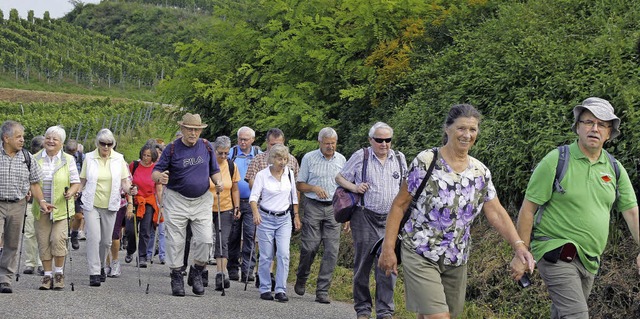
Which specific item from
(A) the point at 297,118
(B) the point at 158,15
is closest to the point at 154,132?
(A) the point at 297,118

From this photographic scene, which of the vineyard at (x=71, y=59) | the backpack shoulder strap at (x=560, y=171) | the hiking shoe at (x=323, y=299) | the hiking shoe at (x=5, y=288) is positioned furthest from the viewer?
the vineyard at (x=71, y=59)

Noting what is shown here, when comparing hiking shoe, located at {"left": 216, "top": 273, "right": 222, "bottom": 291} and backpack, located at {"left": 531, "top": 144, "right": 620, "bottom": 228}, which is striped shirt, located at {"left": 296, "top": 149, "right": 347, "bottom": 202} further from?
backpack, located at {"left": 531, "top": 144, "right": 620, "bottom": 228}

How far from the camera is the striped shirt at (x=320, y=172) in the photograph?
11.9m

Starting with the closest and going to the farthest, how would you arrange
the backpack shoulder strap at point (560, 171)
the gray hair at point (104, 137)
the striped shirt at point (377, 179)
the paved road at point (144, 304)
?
the backpack shoulder strap at point (560, 171)
the striped shirt at point (377, 179)
the paved road at point (144, 304)
the gray hair at point (104, 137)

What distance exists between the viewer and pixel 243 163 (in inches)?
550

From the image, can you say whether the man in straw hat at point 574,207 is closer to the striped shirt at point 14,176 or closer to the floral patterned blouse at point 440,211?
the floral patterned blouse at point 440,211

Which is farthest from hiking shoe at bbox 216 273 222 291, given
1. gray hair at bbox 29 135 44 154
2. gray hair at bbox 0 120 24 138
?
gray hair at bbox 29 135 44 154

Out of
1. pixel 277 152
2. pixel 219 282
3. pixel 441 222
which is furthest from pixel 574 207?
pixel 219 282

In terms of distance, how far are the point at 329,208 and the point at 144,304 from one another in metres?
2.48

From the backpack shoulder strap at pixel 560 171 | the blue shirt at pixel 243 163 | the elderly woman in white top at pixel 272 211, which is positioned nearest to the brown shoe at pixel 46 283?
the elderly woman in white top at pixel 272 211

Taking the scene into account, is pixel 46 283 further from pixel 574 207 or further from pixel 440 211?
pixel 574 207

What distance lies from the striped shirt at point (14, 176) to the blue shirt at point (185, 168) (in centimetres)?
152

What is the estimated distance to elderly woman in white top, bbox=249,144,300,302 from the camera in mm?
11930

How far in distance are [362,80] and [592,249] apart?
A: 11.6 meters
